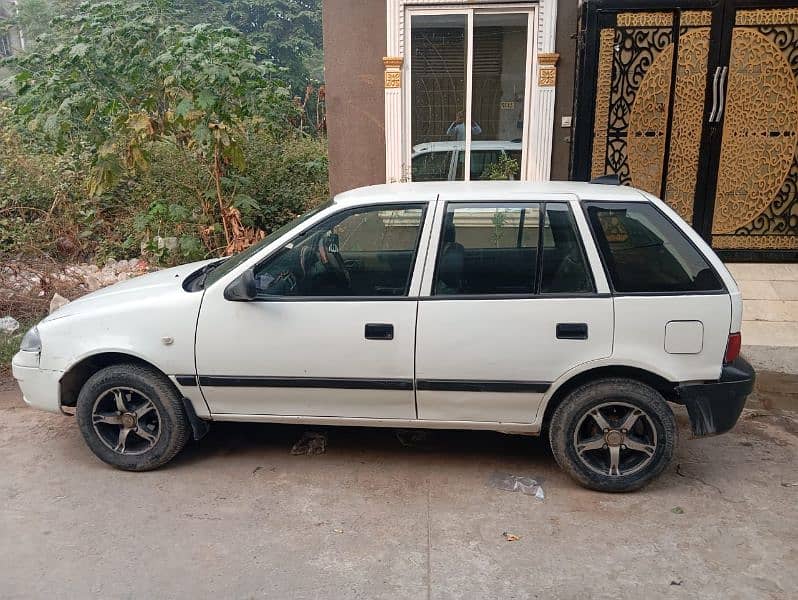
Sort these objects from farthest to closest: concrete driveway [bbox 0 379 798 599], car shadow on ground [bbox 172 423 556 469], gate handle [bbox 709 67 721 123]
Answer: gate handle [bbox 709 67 721 123], car shadow on ground [bbox 172 423 556 469], concrete driveway [bbox 0 379 798 599]

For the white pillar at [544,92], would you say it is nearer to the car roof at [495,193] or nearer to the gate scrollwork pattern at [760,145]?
the gate scrollwork pattern at [760,145]

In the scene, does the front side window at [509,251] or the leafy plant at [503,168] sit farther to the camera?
the leafy plant at [503,168]

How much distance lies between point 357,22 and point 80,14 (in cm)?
328

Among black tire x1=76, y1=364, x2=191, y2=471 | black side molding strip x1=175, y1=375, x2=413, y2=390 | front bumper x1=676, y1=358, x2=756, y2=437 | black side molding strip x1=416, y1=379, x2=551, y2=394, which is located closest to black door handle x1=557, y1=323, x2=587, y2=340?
black side molding strip x1=416, y1=379, x2=551, y2=394

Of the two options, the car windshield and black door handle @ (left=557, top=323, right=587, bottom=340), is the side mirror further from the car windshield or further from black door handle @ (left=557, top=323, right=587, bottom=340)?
black door handle @ (left=557, top=323, right=587, bottom=340)

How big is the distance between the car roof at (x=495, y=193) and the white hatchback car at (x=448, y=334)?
2 centimetres

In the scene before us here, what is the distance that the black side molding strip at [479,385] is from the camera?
3717mm

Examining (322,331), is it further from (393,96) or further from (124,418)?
(393,96)

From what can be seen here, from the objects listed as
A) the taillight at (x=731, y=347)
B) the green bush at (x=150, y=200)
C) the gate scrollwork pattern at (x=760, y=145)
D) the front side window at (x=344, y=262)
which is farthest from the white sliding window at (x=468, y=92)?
the taillight at (x=731, y=347)

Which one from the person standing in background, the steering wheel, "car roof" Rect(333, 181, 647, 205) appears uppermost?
the person standing in background

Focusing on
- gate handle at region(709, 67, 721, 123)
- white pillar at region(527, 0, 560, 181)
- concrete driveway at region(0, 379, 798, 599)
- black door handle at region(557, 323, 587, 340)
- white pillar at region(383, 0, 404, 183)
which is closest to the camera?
concrete driveway at region(0, 379, 798, 599)

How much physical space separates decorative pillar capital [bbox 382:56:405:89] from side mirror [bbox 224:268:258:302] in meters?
4.97

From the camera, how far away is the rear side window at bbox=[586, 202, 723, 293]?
3.67m

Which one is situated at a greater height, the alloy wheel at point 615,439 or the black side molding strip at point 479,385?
the black side molding strip at point 479,385
